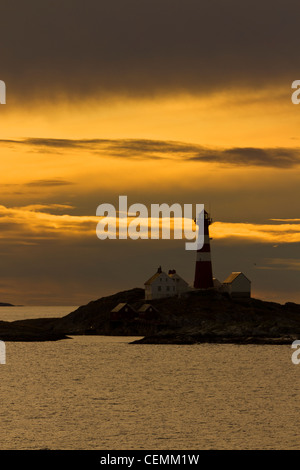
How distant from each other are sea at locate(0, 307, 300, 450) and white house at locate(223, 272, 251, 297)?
2627 centimetres

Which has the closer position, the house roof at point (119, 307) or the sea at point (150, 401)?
the sea at point (150, 401)

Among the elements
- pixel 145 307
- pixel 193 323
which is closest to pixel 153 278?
pixel 145 307

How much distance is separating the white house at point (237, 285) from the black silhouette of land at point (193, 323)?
1408 mm

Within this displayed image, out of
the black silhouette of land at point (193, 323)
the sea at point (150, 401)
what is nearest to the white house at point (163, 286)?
the black silhouette of land at point (193, 323)

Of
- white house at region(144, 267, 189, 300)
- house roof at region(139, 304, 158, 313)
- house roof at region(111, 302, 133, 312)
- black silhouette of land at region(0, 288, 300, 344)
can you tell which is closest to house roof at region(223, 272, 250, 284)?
black silhouette of land at region(0, 288, 300, 344)

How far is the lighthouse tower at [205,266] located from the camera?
12244 centimetres

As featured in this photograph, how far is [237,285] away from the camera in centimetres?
12912

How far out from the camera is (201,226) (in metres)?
123

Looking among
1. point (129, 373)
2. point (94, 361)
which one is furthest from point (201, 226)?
point (129, 373)

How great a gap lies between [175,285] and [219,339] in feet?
65.1

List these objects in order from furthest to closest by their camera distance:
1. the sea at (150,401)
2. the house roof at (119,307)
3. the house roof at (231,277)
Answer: the house roof at (231,277)
the house roof at (119,307)
the sea at (150,401)

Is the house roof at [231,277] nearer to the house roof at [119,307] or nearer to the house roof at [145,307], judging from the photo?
the house roof at [145,307]

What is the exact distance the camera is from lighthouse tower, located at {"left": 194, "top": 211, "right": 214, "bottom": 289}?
122 m

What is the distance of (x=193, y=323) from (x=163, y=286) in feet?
44.0
